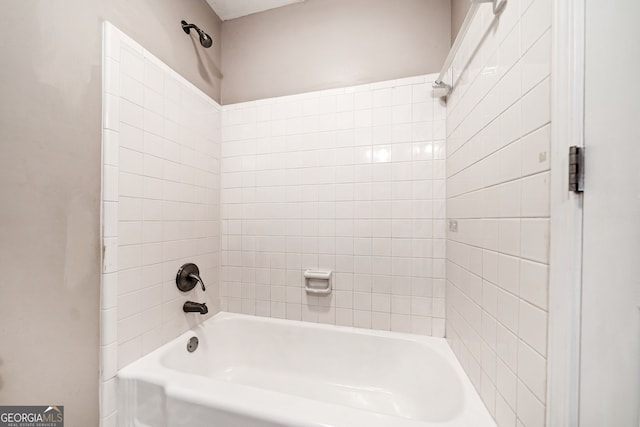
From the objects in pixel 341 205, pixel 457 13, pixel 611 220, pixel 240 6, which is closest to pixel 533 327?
pixel 611 220

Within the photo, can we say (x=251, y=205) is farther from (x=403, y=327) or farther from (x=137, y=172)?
(x=403, y=327)

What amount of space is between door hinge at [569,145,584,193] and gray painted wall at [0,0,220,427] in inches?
62.1

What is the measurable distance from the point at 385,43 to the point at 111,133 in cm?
160

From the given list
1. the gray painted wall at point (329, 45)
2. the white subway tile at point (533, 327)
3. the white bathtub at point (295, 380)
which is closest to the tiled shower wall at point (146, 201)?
the white bathtub at point (295, 380)

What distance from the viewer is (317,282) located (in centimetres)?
157

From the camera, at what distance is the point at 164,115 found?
1.31 m

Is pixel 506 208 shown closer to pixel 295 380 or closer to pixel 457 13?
pixel 457 13

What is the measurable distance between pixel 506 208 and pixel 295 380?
4.97 ft

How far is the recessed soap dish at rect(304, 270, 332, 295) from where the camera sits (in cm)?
152

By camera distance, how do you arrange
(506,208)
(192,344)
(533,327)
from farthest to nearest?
(192,344) < (506,208) < (533,327)

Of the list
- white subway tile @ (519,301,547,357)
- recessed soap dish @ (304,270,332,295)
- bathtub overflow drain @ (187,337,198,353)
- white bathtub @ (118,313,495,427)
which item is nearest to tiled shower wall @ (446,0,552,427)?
white subway tile @ (519,301,547,357)

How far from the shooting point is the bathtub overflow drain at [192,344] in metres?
1.39

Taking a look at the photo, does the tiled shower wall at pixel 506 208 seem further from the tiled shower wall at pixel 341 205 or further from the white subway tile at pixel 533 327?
the tiled shower wall at pixel 341 205

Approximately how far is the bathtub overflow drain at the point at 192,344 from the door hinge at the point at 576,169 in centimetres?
180
